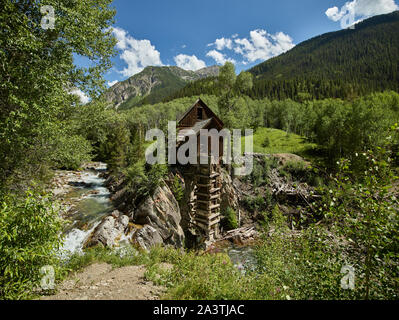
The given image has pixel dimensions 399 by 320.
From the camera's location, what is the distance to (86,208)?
18.5 meters

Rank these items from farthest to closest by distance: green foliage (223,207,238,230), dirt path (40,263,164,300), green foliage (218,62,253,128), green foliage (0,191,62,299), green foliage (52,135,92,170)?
green foliage (218,62,253,128), green foliage (223,207,238,230), green foliage (52,135,92,170), dirt path (40,263,164,300), green foliage (0,191,62,299)

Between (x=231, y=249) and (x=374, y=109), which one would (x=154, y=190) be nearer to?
(x=231, y=249)

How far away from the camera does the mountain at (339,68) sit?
9920 centimetres

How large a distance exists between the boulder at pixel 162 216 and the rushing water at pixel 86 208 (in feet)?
12.1

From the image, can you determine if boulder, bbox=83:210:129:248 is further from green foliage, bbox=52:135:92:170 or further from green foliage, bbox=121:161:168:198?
green foliage, bbox=52:135:92:170

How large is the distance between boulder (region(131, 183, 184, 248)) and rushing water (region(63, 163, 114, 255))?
12.1ft

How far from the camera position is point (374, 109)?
26.0 m

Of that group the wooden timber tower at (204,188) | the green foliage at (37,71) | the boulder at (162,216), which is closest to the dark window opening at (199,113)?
the wooden timber tower at (204,188)

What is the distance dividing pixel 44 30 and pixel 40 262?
8.38 metres

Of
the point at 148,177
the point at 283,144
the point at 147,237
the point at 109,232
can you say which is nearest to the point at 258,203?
the point at 148,177

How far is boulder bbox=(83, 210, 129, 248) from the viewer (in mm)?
12323

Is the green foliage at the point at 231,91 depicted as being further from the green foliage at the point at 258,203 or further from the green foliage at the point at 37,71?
the green foliage at the point at 37,71

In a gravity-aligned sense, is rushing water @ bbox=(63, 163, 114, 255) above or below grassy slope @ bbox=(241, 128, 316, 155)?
below

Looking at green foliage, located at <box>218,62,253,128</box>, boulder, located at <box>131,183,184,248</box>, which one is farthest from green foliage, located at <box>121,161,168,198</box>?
green foliage, located at <box>218,62,253,128</box>
